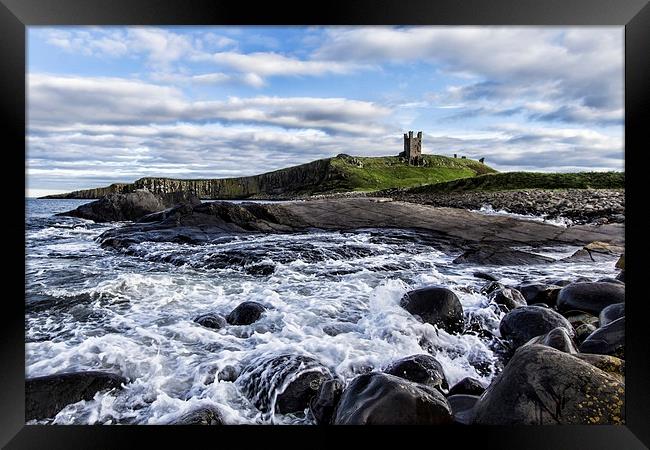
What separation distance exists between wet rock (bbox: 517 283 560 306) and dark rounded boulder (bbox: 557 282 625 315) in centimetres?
50

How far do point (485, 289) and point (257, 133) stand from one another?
685cm

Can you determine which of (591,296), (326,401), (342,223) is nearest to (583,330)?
(591,296)

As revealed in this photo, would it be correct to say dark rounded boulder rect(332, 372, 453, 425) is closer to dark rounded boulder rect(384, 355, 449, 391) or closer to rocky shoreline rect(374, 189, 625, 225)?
dark rounded boulder rect(384, 355, 449, 391)

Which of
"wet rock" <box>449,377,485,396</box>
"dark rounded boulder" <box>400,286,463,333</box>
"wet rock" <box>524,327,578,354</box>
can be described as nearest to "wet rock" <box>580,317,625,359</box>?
"wet rock" <box>524,327,578,354</box>

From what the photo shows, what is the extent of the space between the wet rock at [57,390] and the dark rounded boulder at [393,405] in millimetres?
2678

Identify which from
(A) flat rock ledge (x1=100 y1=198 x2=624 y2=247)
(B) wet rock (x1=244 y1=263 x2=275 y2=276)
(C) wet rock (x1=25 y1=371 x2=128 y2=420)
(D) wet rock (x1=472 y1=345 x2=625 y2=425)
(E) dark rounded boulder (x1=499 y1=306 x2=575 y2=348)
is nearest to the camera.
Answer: (D) wet rock (x1=472 y1=345 x2=625 y2=425)

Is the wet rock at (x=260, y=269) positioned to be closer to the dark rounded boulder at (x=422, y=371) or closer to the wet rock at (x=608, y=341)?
the dark rounded boulder at (x=422, y=371)

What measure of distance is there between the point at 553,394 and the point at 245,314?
4452 mm

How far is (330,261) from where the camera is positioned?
35.7 feet

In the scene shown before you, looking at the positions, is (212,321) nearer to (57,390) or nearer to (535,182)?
(57,390)

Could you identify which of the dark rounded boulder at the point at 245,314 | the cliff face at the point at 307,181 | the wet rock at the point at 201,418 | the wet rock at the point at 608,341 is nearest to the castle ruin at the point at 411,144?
the cliff face at the point at 307,181

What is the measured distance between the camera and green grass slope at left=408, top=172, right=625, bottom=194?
11.7 metres

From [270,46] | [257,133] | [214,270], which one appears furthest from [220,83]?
[214,270]

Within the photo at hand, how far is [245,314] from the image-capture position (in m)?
6.30
